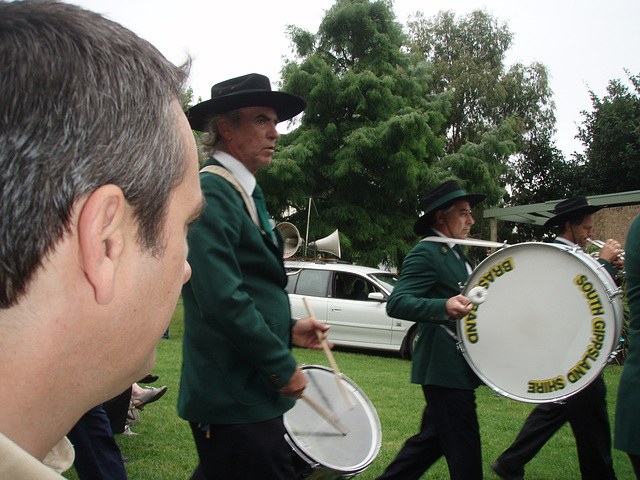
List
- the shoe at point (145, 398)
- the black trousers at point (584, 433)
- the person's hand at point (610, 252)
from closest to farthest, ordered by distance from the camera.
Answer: the black trousers at point (584, 433) → the person's hand at point (610, 252) → the shoe at point (145, 398)

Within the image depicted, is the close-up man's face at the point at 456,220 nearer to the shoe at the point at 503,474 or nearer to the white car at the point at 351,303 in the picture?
the shoe at the point at 503,474

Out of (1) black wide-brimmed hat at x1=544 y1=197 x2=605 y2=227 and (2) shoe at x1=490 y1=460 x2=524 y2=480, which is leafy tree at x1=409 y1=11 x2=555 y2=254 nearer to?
(1) black wide-brimmed hat at x1=544 y1=197 x2=605 y2=227

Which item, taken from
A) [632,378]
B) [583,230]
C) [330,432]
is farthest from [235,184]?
[583,230]

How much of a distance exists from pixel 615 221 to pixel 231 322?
15.0 metres

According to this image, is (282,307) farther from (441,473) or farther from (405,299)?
(441,473)

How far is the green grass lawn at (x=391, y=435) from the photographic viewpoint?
462 cm

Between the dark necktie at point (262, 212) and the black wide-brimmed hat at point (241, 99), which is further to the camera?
the black wide-brimmed hat at point (241, 99)

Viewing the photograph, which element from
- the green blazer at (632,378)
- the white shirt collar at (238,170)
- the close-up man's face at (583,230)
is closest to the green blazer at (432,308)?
the green blazer at (632,378)

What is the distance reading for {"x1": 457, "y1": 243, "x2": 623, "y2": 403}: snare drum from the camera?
11.5 ft

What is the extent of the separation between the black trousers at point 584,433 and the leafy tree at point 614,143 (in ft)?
67.8

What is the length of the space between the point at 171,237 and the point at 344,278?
11076 mm

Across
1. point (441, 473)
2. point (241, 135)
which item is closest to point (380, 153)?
point (441, 473)

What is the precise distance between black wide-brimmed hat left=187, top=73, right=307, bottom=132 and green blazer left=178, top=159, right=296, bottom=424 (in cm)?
43

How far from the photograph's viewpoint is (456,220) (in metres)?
3.87
